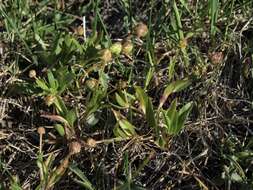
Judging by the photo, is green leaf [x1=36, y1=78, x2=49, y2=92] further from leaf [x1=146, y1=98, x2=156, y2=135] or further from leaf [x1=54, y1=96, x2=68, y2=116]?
leaf [x1=146, y1=98, x2=156, y2=135]

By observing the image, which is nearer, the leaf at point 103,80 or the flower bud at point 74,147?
the flower bud at point 74,147

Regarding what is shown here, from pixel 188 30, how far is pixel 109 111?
40 cm

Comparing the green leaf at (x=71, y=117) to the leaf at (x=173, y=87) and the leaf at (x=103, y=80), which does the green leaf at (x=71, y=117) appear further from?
the leaf at (x=173, y=87)

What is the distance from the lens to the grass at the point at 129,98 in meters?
1.71

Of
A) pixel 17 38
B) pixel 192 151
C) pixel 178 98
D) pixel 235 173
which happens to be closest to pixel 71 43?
pixel 17 38

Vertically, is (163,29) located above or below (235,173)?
above

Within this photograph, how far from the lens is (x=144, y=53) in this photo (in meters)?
1.93

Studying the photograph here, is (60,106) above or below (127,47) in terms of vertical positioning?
below

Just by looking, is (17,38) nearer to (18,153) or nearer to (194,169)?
(18,153)

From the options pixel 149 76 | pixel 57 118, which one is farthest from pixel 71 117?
pixel 149 76

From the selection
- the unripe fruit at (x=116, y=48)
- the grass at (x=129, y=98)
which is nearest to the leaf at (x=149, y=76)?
the grass at (x=129, y=98)

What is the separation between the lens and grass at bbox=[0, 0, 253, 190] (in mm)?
1705

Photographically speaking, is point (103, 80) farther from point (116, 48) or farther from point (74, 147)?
point (74, 147)

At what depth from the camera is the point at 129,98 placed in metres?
1.77
